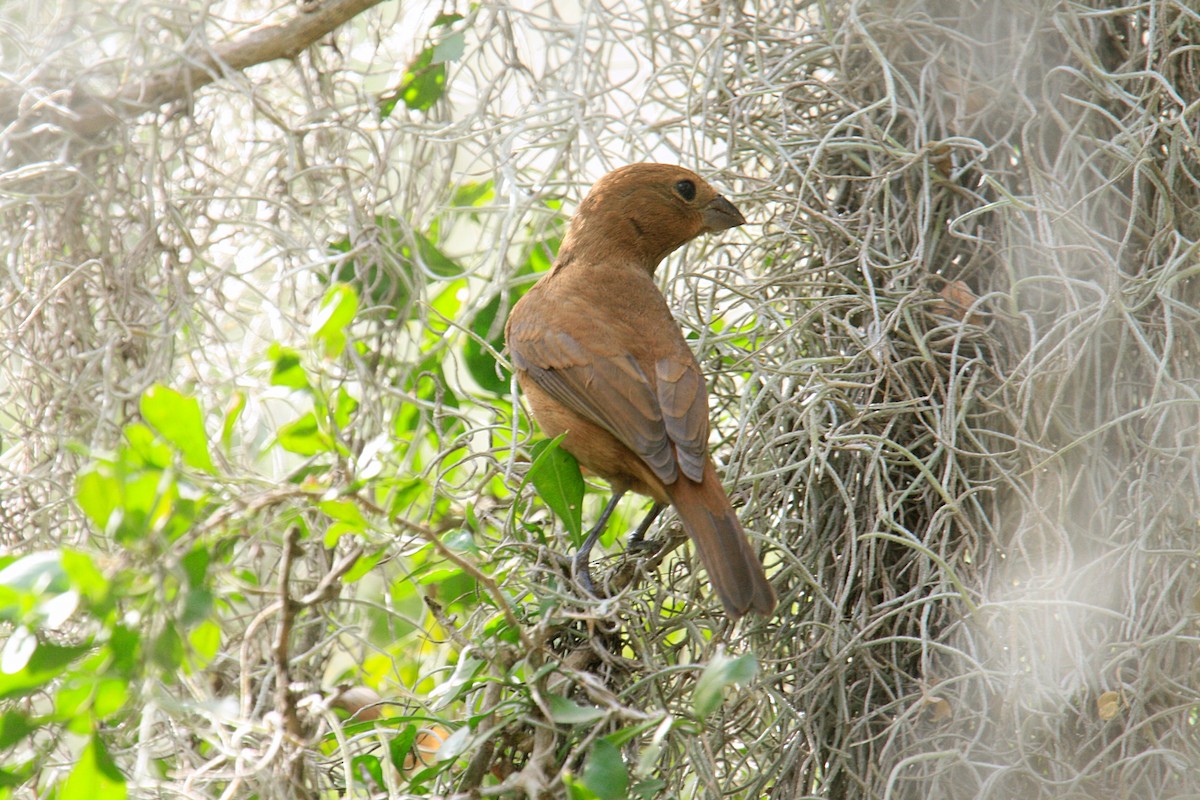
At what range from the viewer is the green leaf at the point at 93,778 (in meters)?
1.38

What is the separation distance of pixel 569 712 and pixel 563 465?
2.12ft

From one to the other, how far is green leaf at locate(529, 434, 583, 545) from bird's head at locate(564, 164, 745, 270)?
3.17 feet

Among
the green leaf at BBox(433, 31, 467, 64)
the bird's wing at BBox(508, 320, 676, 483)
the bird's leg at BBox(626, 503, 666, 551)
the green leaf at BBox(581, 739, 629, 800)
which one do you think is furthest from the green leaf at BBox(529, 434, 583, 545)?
the green leaf at BBox(433, 31, 467, 64)

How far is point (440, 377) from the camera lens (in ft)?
9.19

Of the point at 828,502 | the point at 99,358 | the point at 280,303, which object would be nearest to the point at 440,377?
the point at 280,303

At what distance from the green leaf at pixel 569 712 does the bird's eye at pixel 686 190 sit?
62.6 inches

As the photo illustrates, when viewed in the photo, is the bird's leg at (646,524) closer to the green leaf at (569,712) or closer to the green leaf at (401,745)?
the green leaf at (401,745)

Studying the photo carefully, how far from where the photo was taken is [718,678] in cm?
157

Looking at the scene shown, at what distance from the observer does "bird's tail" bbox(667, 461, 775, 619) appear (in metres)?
2.13

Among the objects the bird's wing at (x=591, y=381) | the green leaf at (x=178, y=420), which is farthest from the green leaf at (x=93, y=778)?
the bird's wing at (x=591, y=381)

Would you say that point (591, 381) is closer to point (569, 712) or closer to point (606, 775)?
point (569, 712)

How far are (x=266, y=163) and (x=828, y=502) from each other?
1.99 m

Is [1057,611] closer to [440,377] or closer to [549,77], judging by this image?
[440,377]

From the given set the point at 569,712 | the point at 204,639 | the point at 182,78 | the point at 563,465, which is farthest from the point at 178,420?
the point at 182,78
